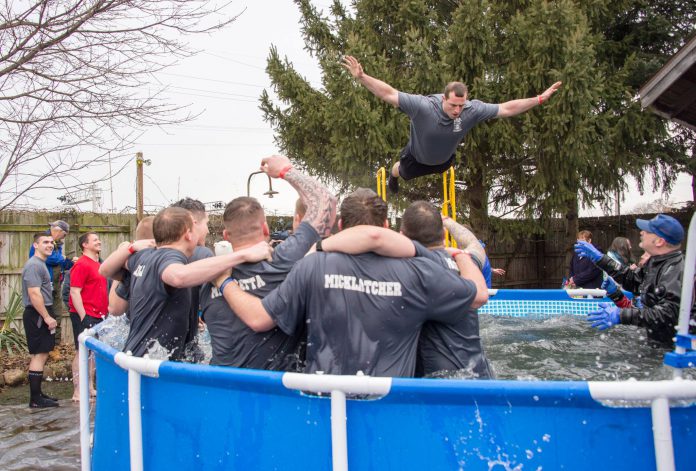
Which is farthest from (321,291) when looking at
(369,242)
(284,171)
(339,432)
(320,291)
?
(284,171)

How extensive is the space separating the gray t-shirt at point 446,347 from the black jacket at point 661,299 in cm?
157

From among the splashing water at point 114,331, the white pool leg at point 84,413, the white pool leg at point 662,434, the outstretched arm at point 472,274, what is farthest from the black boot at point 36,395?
the white pool leg at point 662,434

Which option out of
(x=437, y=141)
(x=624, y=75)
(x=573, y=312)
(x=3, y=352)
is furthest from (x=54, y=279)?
(x=624, y=75)

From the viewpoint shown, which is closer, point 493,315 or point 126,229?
point 493,315

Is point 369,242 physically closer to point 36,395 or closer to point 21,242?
point 36,395

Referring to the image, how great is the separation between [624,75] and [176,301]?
1188cm

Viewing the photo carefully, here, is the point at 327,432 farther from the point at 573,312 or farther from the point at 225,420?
the point at 573,312

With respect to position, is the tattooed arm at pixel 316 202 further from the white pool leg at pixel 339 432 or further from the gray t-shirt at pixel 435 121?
the gray t-shirt at pixel 435 121

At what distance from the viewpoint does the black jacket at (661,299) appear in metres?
4.01

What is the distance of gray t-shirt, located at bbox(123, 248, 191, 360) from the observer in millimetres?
3271

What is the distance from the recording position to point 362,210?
2881 millimetres

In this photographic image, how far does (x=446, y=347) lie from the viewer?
116 inches

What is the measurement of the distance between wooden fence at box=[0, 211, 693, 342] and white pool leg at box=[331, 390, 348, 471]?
815 centimetres

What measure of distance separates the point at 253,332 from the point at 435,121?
3428 millimetres
